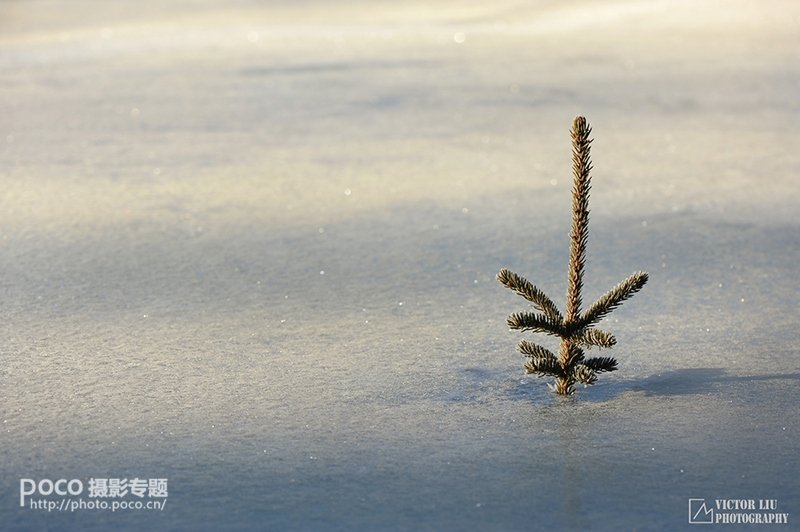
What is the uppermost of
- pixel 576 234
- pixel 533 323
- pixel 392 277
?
pixel 392 277

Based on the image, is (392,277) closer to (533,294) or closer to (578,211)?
(533,294)

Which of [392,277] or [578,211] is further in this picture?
[392,277]

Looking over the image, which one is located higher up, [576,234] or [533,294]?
[576,234]

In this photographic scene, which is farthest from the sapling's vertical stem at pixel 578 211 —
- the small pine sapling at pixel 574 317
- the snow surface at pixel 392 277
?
the snow surface at pixel 392 277

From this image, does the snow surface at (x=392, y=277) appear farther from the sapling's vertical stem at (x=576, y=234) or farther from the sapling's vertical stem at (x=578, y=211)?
the sapling's vertical stem at (x=578, y=211)

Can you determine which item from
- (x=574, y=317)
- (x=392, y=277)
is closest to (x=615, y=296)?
(x=574, y=317)

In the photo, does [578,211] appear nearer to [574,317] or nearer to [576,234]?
[576,234]
